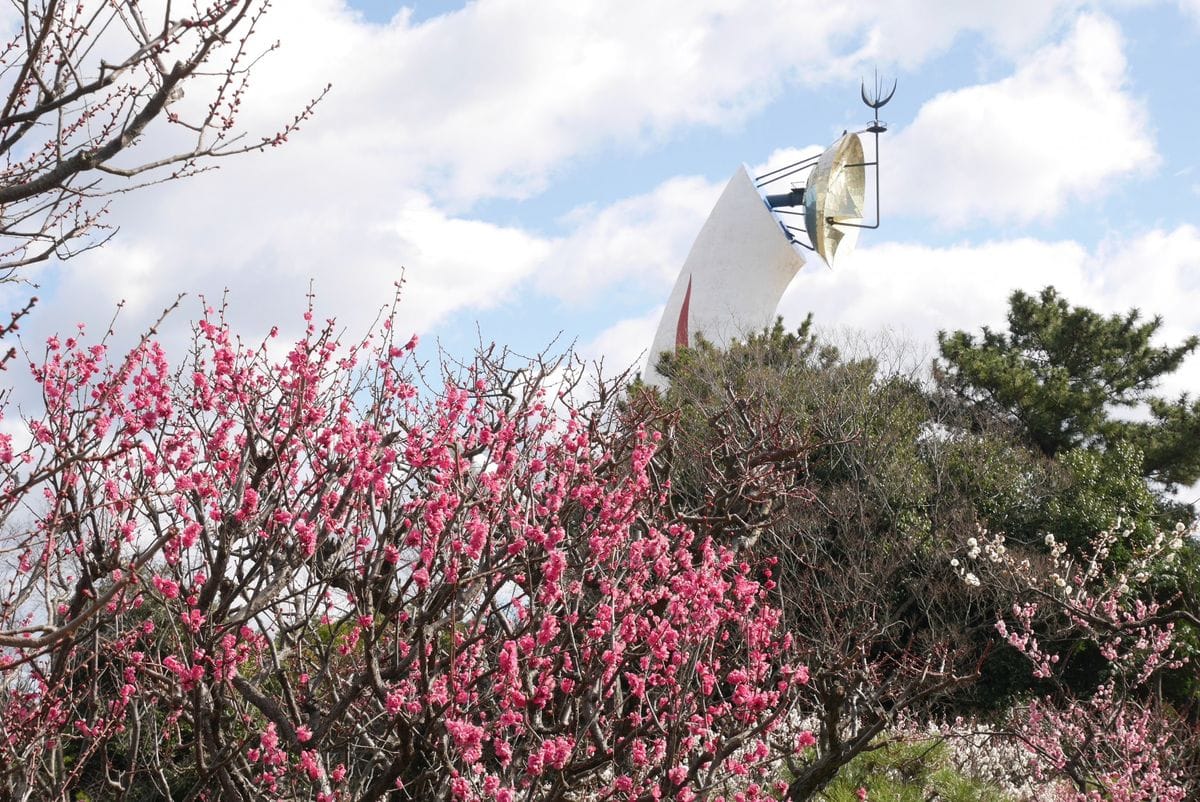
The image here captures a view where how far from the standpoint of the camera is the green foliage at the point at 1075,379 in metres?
18.3

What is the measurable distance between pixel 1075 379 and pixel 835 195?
621 centimetres

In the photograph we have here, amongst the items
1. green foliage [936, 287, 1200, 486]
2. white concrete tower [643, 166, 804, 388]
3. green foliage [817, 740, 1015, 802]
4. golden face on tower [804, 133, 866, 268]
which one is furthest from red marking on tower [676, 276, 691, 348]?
green foliage [817, 740, 1015, 802]

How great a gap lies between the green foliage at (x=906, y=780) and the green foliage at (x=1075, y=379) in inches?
436

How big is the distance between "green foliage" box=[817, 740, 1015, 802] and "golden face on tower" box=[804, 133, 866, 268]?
15995 millimetres

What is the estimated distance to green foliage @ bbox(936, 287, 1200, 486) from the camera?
18.3 m

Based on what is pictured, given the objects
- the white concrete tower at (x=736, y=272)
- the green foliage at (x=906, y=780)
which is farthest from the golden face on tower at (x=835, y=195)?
the green foliage at (x=906, y=780)

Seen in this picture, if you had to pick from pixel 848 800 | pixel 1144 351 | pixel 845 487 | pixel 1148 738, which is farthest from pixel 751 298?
pixel 848 800

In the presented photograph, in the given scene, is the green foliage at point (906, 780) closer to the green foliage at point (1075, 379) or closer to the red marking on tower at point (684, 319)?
the green foliage at point (1075, 379)

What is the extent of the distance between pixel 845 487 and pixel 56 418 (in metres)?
10.7

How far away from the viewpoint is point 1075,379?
1980 cm

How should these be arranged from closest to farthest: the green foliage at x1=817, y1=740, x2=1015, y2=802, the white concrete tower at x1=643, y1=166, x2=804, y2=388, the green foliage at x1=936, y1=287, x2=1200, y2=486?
the green foliage at x1=817, y1=740, x2=1015, y2=802 < the green foliage at x1=936, y1=287, x2=1200, y2=486 < the white concrete tower at x1=643, y1=166, x2=804, y2=388

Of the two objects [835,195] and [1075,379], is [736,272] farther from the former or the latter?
[1075,379]

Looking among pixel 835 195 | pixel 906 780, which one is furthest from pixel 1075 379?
pixel 906 780

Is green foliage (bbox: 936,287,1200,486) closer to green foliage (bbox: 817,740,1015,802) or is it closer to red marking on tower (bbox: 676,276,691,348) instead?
red marking on tower (bbox: 676,276,691,348)
